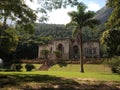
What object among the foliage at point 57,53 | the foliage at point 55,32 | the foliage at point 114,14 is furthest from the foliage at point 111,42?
the foliage at point 55,32

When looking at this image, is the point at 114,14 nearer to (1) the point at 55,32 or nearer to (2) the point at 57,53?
(2) the point at 57,53

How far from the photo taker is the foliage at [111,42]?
109 feet

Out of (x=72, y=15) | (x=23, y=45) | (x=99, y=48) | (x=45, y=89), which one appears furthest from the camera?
(x=23, y=45)

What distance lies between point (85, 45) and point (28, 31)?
44.5 m

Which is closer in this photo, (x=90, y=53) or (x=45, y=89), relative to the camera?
(x=45, y=89)

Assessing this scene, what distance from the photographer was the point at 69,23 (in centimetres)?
3878

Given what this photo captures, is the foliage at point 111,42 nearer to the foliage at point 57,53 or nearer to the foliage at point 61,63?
the foliage at point 61,63

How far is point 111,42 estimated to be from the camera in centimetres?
3450

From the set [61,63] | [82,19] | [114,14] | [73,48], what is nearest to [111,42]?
[82,19]

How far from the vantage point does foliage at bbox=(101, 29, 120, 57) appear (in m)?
33.1

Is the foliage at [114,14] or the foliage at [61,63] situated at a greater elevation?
the foliage at [114,14]

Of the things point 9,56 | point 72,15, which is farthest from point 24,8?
point 9,56

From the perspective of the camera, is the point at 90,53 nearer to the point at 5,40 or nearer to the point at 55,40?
the point at 55,40

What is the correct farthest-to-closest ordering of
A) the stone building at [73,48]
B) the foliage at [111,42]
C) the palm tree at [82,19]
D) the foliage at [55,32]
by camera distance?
1. the foliage at [55,32]
2. the stone building at [73,48]
3. the palm tree at [82,19]
4. the foliage at [111,42]
